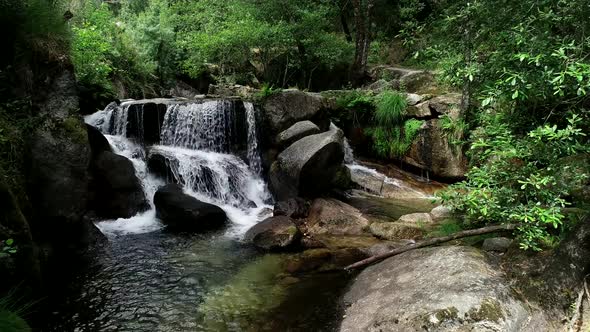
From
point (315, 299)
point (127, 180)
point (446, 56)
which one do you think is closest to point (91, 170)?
point (127, 180)

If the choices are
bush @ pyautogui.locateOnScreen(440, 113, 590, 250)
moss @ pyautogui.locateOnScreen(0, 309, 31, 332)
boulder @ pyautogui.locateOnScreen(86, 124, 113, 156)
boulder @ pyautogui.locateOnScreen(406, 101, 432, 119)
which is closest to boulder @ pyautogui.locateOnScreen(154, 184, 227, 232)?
boulder @ pyautogui.locateOnScreen(86, 124, 113, 156)

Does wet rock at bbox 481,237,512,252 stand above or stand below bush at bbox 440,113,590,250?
below

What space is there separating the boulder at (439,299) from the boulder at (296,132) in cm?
673

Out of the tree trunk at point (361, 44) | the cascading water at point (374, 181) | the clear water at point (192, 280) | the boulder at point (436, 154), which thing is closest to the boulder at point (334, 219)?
the clear water at point (192, 280)

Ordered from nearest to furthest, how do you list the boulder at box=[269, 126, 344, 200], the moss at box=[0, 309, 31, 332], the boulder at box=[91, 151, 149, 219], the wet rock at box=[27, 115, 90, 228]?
the moss at box=[0, 309, 31, 332], the wet rock at box=[27, 115, 90, 228], the boulder at box=[91, 151, 149, 219], the boulder at box=[269, 126, 344, 200]

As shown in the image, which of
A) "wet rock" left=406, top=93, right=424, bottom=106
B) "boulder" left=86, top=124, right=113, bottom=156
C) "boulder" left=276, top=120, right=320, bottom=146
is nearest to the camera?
"boulder" left=86, top=124, right=113, bottom=156

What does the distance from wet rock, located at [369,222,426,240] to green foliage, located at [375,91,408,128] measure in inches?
221

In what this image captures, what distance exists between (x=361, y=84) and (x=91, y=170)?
13175 millimetres

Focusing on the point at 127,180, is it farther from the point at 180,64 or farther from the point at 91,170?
the point at 180,64

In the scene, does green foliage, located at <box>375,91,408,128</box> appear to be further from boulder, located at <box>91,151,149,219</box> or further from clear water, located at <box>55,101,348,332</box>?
boulder, located at <box>91,151,149,219</box>

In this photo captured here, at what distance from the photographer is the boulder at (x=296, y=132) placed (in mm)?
11727

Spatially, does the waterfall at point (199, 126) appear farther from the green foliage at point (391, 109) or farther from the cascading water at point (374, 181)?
the green foliage at point (391, 109)

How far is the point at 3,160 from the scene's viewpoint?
220 inches

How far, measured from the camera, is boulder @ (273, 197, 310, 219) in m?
9.70
